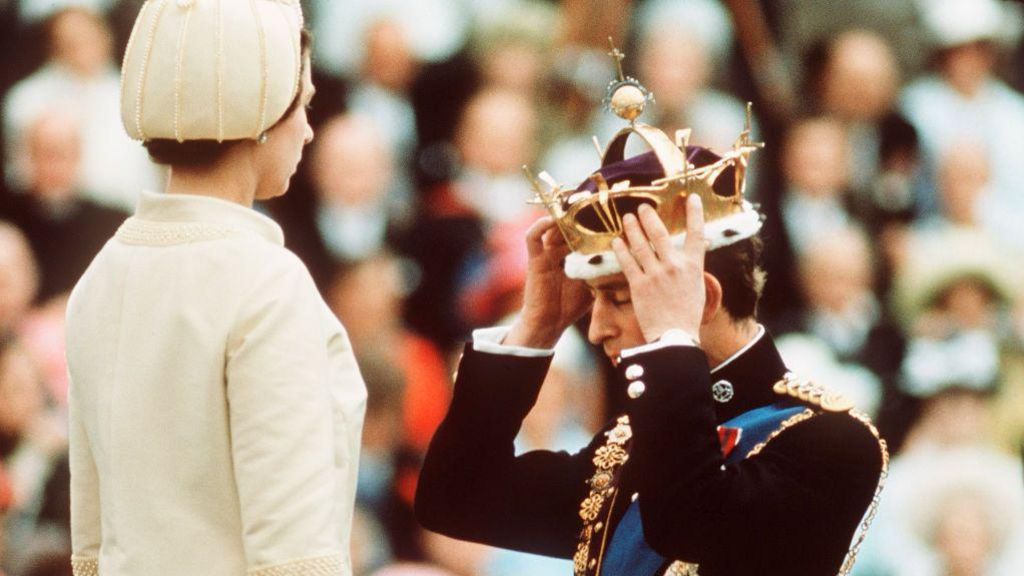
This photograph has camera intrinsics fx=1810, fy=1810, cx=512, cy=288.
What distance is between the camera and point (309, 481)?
2117mm

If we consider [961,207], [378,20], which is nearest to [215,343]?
[378,20]

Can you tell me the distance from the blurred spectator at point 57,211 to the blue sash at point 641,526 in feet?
10.9

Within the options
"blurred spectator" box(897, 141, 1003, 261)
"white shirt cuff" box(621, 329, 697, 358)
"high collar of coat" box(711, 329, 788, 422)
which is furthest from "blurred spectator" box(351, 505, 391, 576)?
"white shirt cuff" box(621, 329, 697, 358)

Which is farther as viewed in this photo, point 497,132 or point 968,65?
point 968,65

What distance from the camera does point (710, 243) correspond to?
2486 mm

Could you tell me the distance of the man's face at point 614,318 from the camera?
2.50 meters

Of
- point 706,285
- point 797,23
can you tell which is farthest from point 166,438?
point 797,23

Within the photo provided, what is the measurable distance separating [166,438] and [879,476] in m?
0.96

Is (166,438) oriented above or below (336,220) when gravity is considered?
above

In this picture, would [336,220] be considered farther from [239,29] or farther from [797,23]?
[239,29]

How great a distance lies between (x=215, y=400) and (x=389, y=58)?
376 cm

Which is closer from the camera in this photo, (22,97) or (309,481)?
(309,481)

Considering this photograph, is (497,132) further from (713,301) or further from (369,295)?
(713,301)

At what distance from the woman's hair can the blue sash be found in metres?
0.77
